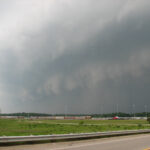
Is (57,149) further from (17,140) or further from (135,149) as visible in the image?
(135,149)

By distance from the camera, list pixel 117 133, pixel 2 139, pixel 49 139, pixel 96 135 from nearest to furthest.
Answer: pixel 2 139 → pixel 49 139 → pixel 96 135 → pixel 117 133

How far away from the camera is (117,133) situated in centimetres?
1786

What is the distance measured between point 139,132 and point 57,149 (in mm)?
14504

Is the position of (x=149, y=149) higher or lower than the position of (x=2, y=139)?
lower

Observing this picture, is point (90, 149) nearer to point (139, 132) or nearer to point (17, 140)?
point (17, 140)

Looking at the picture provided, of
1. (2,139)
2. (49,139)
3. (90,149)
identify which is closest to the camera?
(2,139)

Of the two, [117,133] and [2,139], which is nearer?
[2,139]

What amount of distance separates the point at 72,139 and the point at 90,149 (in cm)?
336

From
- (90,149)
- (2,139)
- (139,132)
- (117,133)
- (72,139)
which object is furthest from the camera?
(139,132)

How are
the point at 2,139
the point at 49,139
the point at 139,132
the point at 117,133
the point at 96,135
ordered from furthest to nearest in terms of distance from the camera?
the point at 139,132
the point at 117,133
the point at 96,135
the point at 49,139
the point at 2,139

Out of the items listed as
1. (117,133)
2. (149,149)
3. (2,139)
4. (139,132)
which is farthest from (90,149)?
(139,132)

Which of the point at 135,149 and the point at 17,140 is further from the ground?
the point at 17,140

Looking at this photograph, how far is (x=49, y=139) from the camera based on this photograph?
1177 cm

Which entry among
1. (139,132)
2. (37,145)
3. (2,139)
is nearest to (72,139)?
(37,145)
